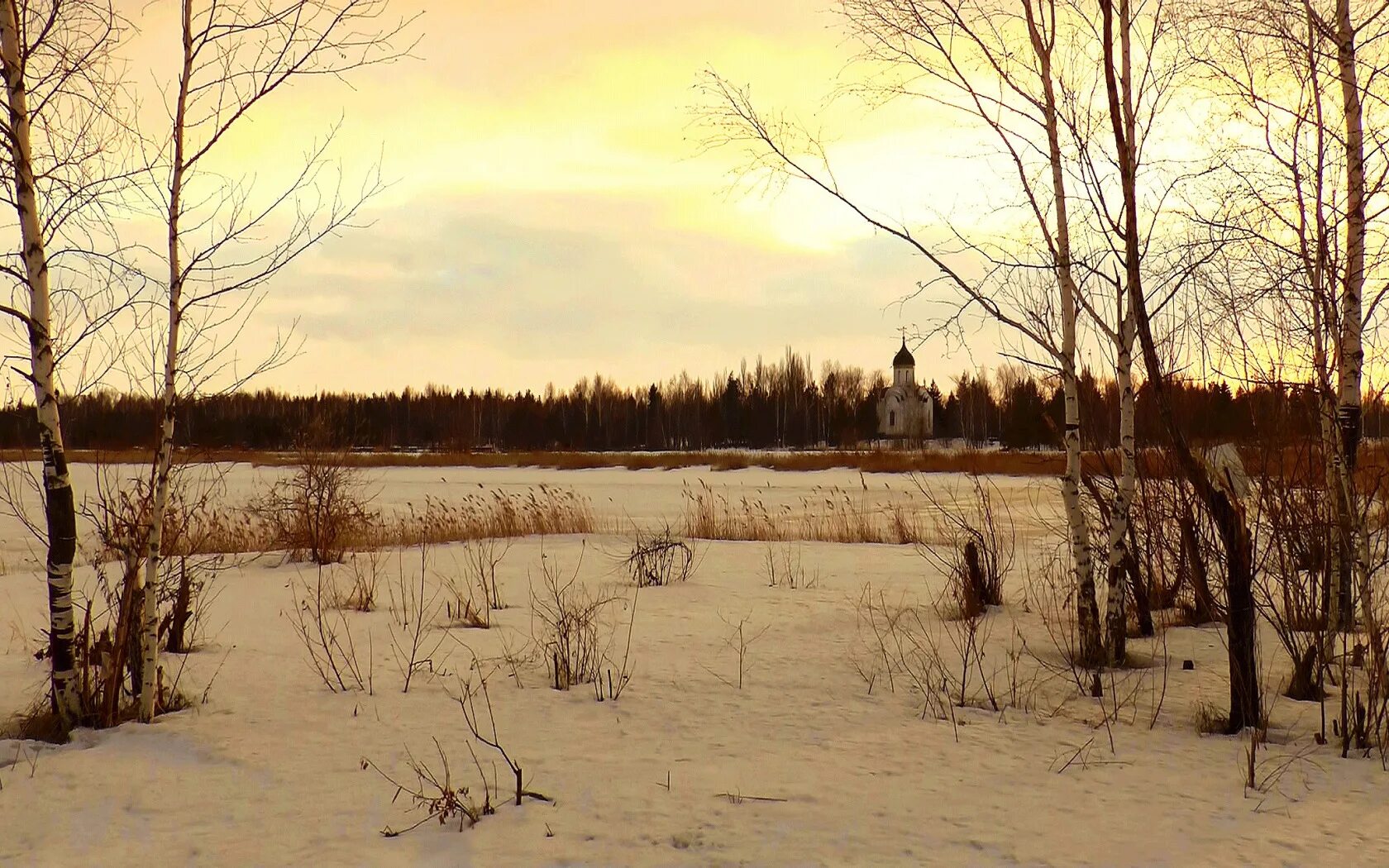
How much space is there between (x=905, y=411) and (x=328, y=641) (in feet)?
225

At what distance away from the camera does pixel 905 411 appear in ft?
238

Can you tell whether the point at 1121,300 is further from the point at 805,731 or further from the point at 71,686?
the point at 71,686

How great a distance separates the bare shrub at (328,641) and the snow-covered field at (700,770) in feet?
0.38

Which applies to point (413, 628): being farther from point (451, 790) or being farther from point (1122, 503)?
point (1122, 503)

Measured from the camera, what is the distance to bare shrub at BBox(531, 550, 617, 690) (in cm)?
578

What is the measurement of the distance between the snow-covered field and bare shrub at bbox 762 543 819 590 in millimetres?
2500

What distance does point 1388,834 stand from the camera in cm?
356

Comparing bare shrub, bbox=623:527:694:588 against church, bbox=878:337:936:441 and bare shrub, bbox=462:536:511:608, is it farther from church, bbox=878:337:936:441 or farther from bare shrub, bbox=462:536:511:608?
church, bbox=878:337:936:441

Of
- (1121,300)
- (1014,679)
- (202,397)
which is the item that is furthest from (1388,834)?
(202,397)

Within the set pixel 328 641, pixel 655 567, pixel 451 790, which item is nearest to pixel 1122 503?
pixel 451 790

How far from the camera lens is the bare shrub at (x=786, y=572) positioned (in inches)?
A: 381

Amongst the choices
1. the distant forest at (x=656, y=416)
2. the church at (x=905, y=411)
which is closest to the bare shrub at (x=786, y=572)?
the distant forest at (x=656, y=416)

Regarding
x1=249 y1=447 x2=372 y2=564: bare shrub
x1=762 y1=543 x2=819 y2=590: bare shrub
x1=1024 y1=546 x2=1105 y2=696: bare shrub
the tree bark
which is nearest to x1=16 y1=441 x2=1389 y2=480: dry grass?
x1=249 y1=447 x2=372 y2=564: bare shrub

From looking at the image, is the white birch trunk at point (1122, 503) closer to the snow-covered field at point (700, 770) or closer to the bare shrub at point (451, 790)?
the snow-covered field at point (700, 770)
